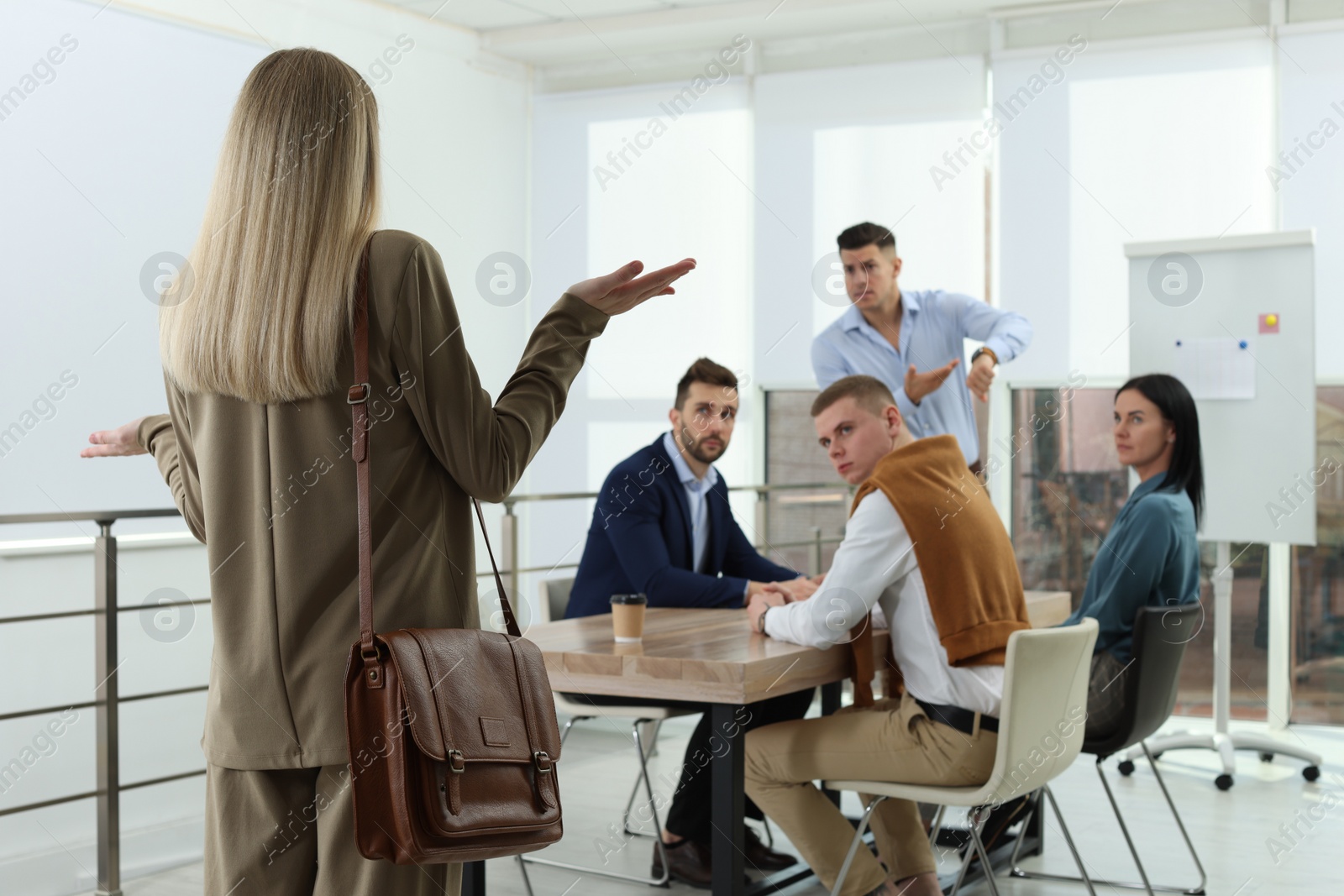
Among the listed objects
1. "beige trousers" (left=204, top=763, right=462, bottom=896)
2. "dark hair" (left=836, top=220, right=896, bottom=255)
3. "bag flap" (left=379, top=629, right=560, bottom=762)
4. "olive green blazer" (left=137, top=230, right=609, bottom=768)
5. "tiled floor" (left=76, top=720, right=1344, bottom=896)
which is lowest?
"tiled floor" (left=76, top=720, right=1344, bottom=896)

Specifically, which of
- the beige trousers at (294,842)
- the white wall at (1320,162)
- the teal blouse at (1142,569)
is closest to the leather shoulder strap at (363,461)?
the beige trousers at (294,842)

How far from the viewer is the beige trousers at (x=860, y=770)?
252cm

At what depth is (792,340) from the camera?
6.23 metres

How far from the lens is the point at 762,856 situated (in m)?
3.34

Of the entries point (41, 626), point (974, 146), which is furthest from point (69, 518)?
point (974, 146)

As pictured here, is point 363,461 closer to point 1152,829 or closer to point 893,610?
point 893,610

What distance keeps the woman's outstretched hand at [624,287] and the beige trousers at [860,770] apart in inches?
55.5

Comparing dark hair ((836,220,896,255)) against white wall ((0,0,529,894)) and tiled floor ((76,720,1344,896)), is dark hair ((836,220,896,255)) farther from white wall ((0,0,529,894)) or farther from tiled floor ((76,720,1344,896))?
white wall ((0,0,529,894))

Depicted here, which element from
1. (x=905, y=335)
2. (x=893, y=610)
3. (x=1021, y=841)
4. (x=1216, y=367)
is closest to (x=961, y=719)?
(x=893, y=610)

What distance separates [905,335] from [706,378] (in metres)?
1.02

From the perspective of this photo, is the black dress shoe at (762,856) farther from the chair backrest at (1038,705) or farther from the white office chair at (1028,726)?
the chair backrest at (1038,705)

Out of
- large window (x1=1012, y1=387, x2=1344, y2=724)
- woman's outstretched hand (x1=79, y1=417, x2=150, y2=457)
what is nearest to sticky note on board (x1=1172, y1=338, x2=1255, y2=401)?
large window (x1=1012, y1=387, x2=1344, y2=724)

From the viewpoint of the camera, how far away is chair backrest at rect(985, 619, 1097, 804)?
2367mm

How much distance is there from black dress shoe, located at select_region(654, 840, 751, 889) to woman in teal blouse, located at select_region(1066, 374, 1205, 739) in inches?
40.4
